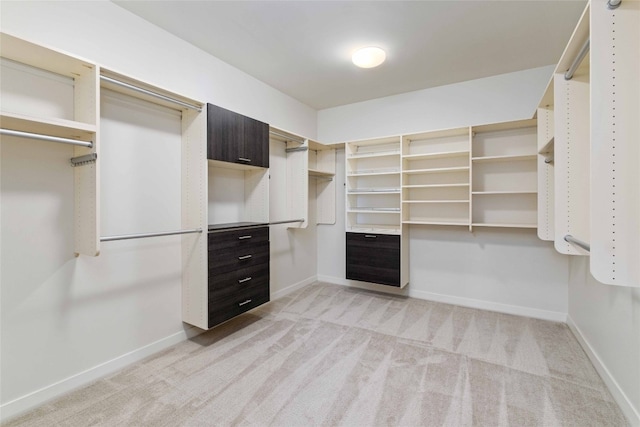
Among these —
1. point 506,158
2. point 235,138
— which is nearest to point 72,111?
point 235,138

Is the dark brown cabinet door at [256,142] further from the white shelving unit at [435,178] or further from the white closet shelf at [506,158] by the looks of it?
the white closet shelf at [506,158]

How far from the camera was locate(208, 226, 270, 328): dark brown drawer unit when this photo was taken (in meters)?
2.41

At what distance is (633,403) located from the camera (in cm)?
162

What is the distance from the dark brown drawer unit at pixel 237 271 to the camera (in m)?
2.41

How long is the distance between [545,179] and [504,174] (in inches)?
23.3

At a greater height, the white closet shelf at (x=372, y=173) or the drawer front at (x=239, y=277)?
the white closet shelf at (x=372, y=173)

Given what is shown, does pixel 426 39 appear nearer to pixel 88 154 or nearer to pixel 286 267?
pixel 88 154

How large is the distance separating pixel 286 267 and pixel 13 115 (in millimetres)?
2994

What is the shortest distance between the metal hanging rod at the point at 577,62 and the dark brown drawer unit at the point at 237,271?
2.63 m

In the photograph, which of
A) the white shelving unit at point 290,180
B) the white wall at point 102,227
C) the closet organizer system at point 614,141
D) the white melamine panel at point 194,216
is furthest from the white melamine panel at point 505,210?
the white wall at point 102,227

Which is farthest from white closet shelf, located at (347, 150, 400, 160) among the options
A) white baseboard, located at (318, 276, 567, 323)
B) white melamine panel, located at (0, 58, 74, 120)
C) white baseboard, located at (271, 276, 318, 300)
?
white melamine panel, located at (0, 58, 74, 120)

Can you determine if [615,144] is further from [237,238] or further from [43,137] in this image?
[43,137]

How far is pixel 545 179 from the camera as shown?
2664mm

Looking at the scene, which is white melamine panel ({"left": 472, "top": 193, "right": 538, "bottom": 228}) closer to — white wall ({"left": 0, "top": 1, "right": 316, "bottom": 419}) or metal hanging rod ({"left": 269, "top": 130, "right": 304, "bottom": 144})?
metal hanging rod ({"left": 269, "top": 130, "right": 304, "bottom": 144})
